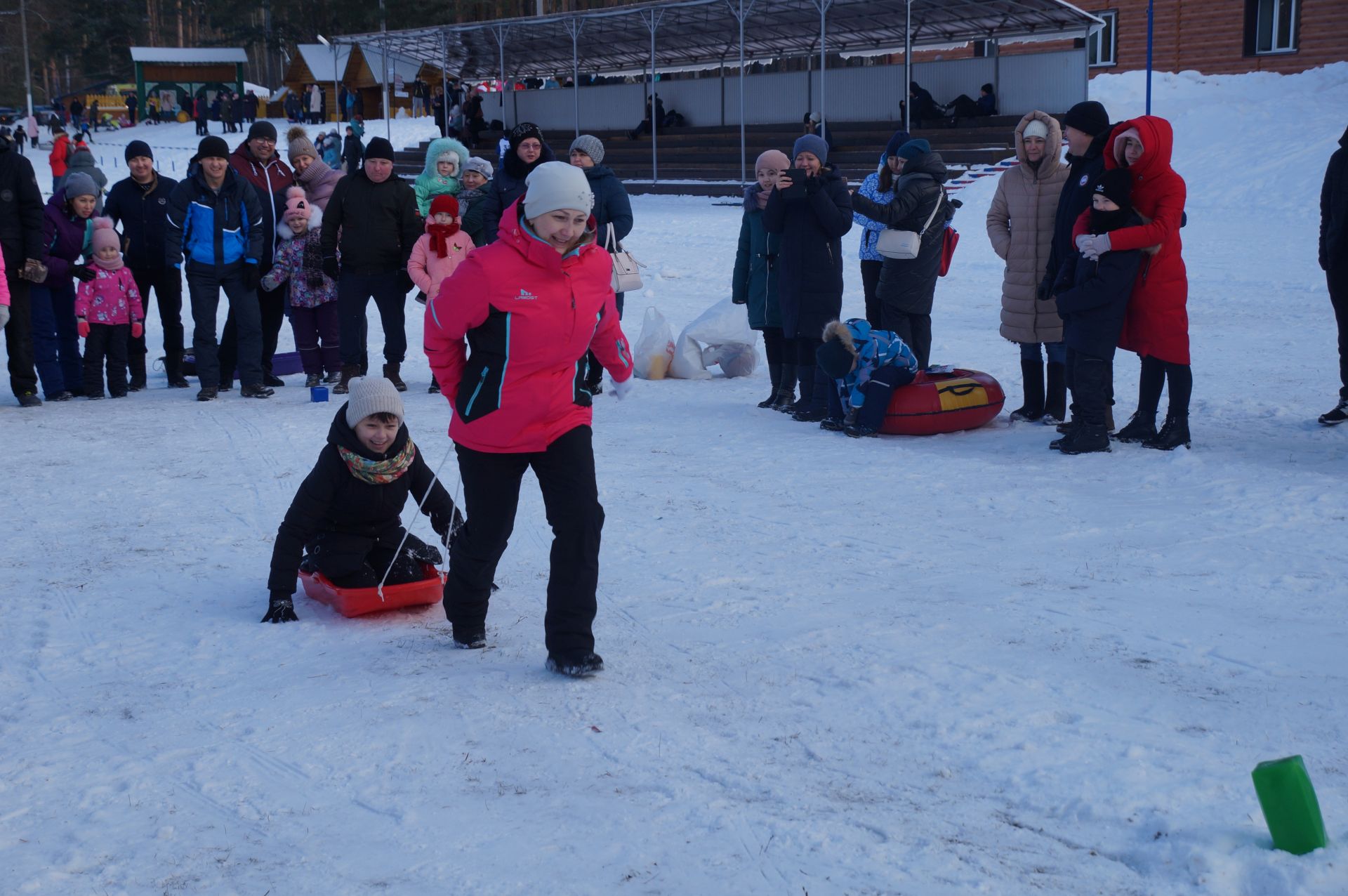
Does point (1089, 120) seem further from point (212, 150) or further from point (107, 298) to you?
point (107, 298)

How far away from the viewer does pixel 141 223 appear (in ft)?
30.8

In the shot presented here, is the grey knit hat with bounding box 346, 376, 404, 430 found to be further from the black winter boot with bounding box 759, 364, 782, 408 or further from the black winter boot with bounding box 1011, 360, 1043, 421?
the black winter boot with bounding box 1011, 360, 1043, 421

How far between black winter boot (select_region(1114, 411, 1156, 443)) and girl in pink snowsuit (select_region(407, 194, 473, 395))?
4.39 m

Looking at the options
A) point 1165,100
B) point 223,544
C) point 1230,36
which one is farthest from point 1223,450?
point 1230,36

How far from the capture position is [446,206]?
28.9ft

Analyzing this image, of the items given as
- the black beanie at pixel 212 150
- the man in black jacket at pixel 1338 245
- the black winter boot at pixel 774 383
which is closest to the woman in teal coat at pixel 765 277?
the black winter boot at pixel 774 383

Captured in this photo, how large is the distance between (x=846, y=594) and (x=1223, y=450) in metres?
3.13

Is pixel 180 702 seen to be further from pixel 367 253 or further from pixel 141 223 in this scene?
pixel 141 223

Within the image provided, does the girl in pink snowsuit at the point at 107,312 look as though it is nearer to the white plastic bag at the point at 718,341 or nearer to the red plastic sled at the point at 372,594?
the white plastic bag at the point at 718,341

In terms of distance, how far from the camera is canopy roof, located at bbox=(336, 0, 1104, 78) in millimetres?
24469

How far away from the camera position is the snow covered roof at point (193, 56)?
49875mm

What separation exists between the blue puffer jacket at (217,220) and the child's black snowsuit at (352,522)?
4.53 meters

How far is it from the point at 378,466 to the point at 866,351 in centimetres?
369

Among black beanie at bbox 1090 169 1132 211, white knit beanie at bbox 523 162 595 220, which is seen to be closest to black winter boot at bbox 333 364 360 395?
black beanie at bbox 1090 169 1132 211
